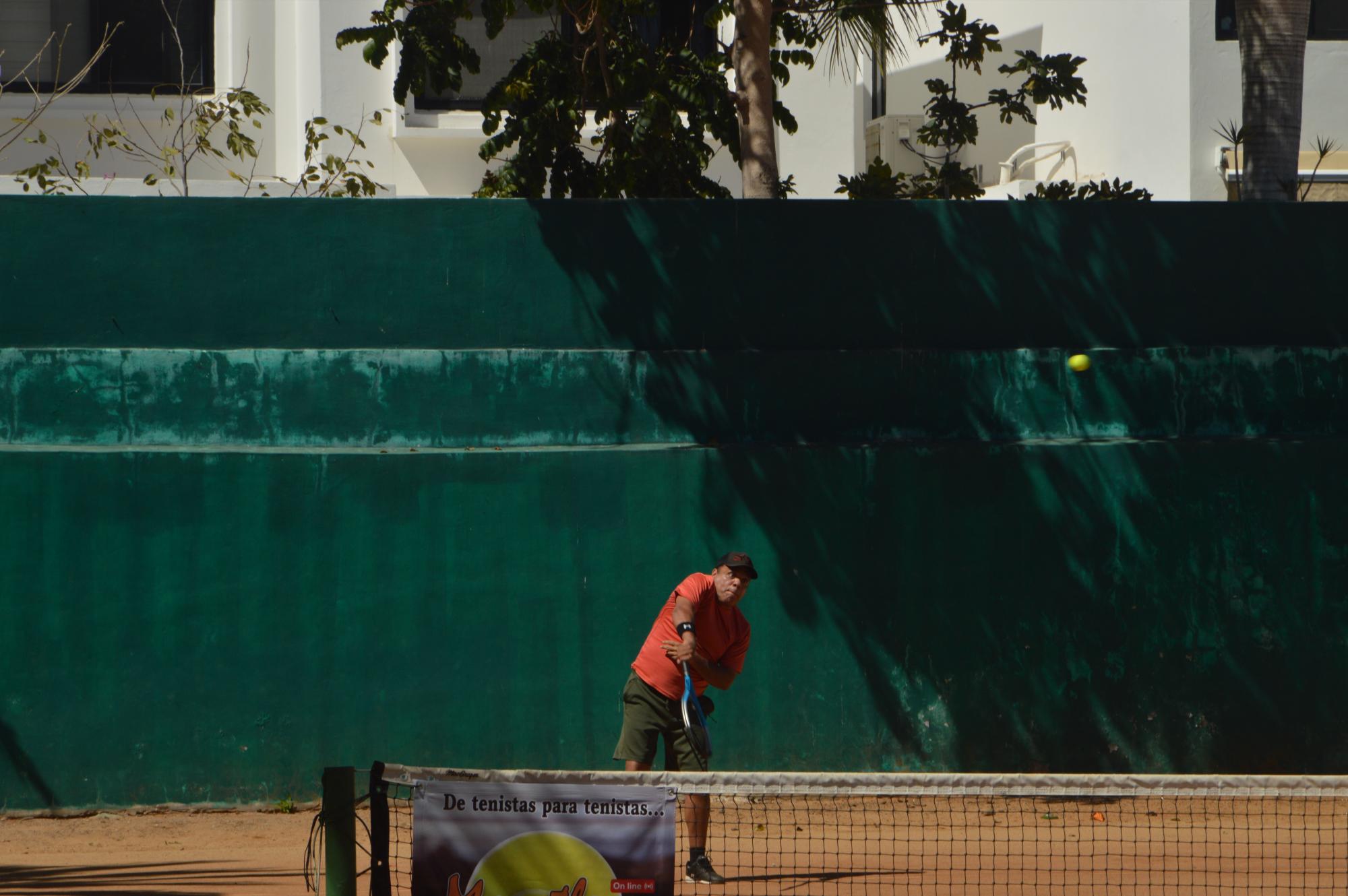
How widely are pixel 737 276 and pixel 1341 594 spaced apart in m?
3.94

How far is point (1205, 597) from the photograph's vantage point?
8.12 metres

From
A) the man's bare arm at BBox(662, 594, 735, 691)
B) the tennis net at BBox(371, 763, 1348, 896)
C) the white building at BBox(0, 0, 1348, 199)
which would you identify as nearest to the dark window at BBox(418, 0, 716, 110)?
the white building at BBox(0, 0, 1348, 199)

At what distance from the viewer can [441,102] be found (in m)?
13.2

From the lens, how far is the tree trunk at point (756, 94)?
917 cm

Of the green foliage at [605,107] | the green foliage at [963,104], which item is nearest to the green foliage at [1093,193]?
the green foliage at [963,104]

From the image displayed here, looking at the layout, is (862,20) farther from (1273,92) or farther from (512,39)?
(512,39)

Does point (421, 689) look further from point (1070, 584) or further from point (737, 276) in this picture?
point (1070, 584)

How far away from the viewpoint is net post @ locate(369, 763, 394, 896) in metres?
4.55

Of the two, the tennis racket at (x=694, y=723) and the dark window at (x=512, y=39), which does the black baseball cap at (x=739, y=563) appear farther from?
the dark window at (x=512, y=39)

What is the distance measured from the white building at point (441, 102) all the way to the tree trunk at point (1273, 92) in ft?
9.52

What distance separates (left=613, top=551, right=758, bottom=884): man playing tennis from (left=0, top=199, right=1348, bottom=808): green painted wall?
1251mm

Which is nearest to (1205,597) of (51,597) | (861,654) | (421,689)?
(861,654)

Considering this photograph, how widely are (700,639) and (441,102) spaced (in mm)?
8118

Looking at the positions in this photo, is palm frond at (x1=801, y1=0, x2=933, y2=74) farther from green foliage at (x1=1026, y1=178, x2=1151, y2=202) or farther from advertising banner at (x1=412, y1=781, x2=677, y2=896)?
advertising banner at (x1=412, y1=781, x2=677, y2=896)
